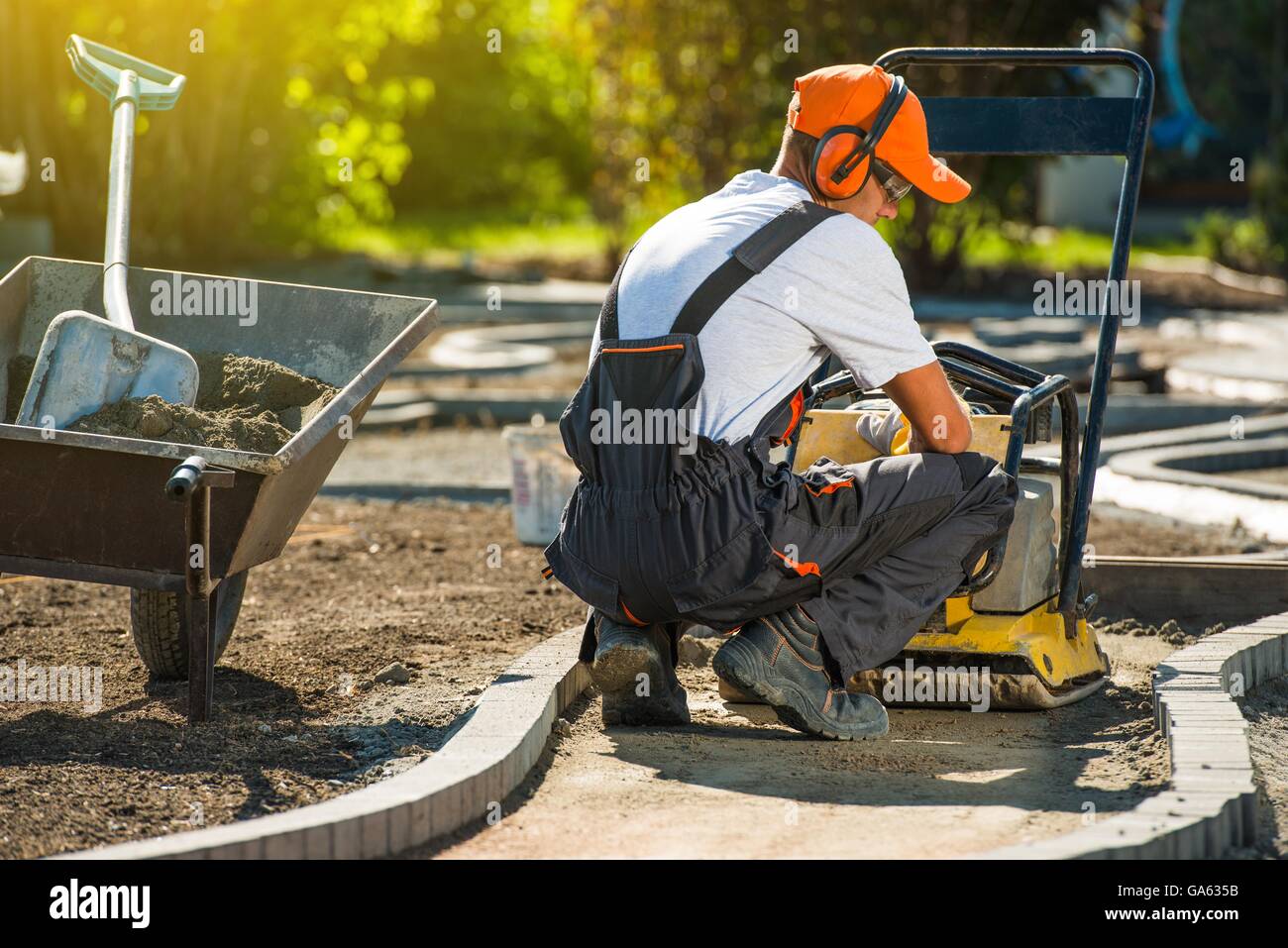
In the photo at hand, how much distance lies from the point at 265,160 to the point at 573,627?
13390 millimetres

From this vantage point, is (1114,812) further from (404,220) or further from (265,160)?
(404,220)

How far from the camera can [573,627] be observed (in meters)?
5.16

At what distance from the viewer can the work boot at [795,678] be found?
3916mm

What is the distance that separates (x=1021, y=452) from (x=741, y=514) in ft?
3.00

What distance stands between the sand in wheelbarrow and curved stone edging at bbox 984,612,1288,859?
7.21ft

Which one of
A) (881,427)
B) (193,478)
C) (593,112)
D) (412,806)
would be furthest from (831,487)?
(593,112)

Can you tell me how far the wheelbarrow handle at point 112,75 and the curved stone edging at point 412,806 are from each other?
2.40m

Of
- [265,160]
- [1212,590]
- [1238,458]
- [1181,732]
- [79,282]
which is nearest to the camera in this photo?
[1181,732]

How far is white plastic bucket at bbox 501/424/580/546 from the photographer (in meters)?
6.35

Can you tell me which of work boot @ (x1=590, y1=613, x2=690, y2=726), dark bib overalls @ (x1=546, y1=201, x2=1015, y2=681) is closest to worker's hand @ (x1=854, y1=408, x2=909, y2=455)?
dark bib overalls @ (x1=546, y1=201, x2=1015, y2=681)

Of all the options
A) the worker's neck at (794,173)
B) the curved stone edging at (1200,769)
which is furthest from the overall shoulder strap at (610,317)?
the curved stone edging at (1200,769)

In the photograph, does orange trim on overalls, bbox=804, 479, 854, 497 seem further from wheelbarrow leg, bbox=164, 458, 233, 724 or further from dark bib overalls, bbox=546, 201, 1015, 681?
wheelbarrow leg, bbox=164, 458, 233, 724
